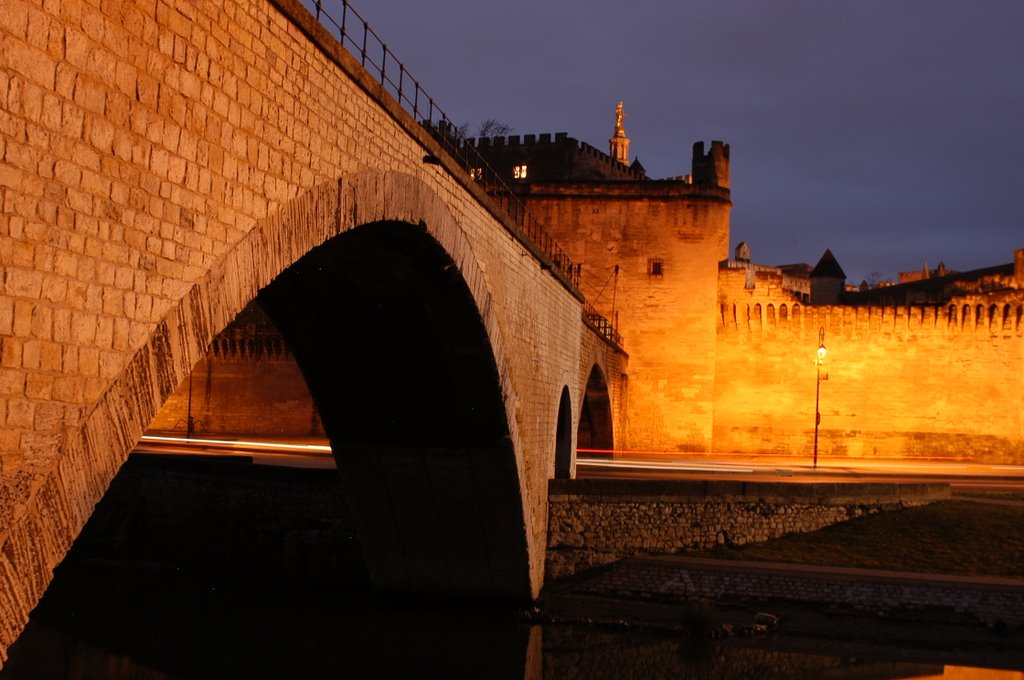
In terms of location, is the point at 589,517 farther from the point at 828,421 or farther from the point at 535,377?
the point at 828,421

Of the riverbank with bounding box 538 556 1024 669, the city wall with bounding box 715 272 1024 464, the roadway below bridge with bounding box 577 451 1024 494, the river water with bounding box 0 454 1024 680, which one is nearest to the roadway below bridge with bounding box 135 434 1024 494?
the roadway below bridge with bounding box 577 451 1024 494

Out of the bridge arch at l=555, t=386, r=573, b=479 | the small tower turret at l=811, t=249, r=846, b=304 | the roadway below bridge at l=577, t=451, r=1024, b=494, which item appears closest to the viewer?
the bridge arch at l=555, t=386, r=573, b=479

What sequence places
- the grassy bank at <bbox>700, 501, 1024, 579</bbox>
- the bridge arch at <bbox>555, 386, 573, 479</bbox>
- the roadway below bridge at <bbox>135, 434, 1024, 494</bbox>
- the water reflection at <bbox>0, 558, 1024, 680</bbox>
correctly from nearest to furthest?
the water reflection at <bbox>0, 558, 1024, 680</bbox> → the grassy bank at <bbox>700, 501, 1024, 579</bbox> → the bridge arch at <bbox>555, 386, 573, 479</bbox> → the roadway below bridge at <bbox>135, 434, 1024, 494</bbox>

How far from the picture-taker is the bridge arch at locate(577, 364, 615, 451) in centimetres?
3394

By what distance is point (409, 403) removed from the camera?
15469mm

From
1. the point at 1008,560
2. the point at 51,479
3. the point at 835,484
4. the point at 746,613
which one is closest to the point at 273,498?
the point at 746,613

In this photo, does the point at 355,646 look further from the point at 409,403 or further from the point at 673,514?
the point at 673,514

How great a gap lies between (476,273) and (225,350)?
87.1 feet

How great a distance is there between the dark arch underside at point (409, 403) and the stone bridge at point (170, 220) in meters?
0.06

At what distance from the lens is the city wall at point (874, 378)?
129ft

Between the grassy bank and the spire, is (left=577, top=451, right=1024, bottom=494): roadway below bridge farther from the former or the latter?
the spire

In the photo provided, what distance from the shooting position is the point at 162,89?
224 inches

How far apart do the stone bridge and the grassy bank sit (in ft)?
27.1

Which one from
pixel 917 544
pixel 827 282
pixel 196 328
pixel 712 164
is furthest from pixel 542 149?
pixel 196 328
